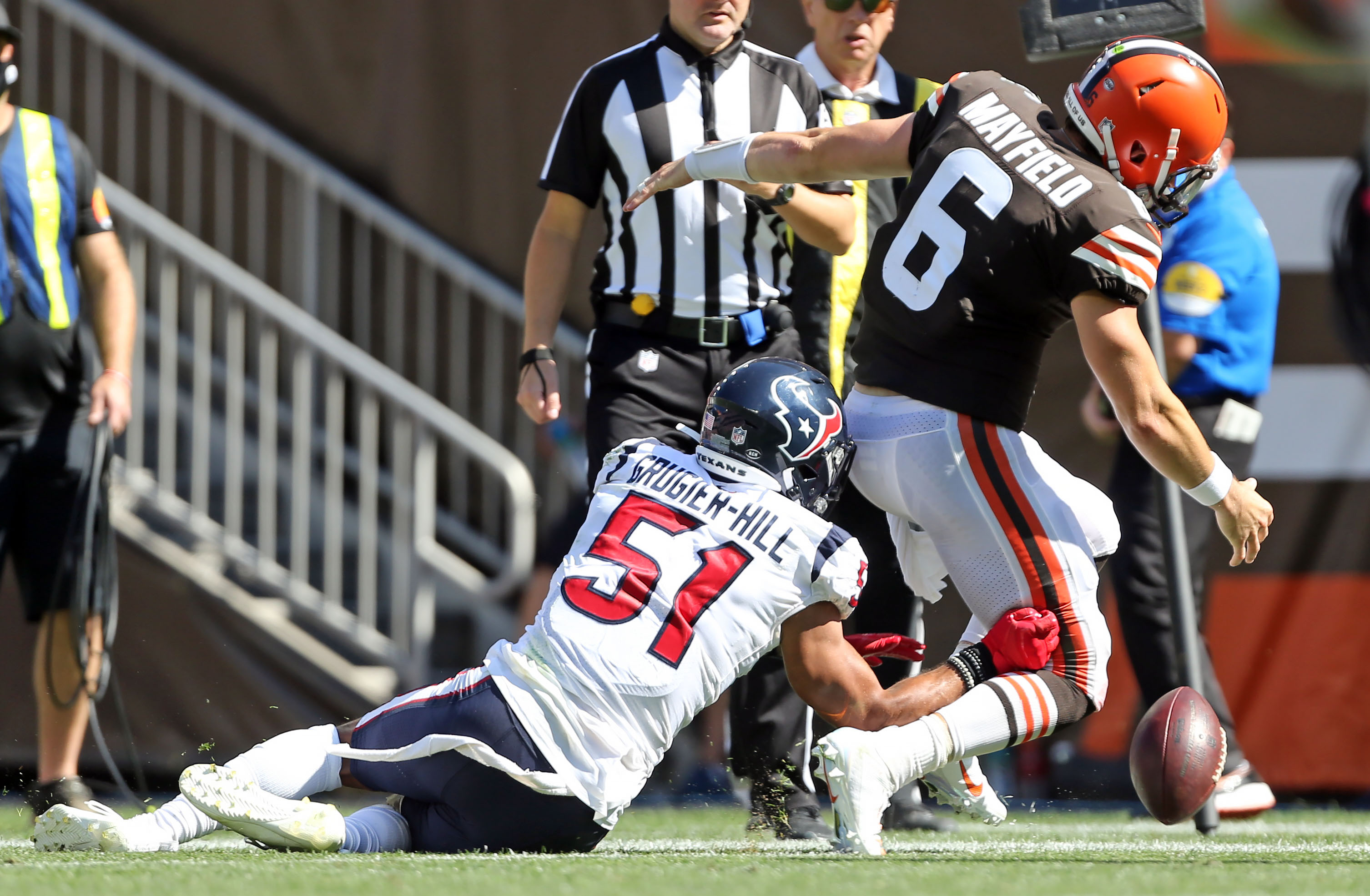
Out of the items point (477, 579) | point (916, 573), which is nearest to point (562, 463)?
point (477, 579)

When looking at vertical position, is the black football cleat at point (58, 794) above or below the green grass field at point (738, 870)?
below

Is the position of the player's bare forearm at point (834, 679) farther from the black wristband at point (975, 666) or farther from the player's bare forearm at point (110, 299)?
the player's bare forearm at point (110, 299)

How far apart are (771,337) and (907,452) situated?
769 millimetres

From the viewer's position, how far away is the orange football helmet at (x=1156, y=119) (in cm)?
288

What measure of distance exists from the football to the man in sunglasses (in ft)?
2.73

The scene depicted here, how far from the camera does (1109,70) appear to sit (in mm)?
2945

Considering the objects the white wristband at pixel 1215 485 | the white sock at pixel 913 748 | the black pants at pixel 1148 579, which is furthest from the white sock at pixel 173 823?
the black pants at pixel 1148 579

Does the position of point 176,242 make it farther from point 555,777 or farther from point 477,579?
point 555,777

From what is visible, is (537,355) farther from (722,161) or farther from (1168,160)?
(1168,160)

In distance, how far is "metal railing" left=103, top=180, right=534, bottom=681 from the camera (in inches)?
208

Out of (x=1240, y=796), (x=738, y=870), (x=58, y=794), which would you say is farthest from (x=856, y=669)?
(x=58, y=794)

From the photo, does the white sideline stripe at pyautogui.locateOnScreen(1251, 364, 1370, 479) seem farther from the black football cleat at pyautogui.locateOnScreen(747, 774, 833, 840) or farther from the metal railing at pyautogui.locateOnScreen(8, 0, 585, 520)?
the metal railing at pyautogui.locateOnScreen(8, 0, 585, 520)

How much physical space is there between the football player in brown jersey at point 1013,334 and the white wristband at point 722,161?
0.08 m

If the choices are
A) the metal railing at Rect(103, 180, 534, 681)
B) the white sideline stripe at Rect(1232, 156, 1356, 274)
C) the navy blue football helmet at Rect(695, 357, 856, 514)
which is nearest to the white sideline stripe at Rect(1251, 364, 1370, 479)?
the white sideline stripe at Rect(1232, 156, 1356, 274)
